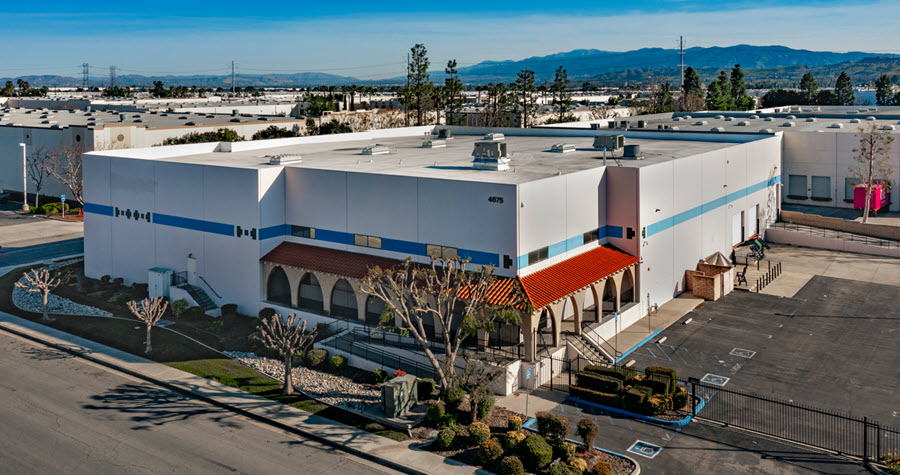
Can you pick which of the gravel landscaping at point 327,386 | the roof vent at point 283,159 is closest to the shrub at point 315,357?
the gravel landscaping at point 327,386

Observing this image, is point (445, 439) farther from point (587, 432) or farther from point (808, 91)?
point (808, 91)

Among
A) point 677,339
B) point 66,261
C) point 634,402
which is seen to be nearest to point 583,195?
point 677,339

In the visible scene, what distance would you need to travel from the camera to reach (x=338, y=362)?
34750 mm

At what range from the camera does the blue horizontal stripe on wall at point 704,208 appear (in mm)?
43031

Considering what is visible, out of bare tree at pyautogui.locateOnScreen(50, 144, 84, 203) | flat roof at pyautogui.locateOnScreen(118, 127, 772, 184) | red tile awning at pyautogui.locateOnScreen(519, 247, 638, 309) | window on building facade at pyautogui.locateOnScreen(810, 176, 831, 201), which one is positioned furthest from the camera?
bare tree at pyautogui.locateOnScreen(50, 144, 84, 203)

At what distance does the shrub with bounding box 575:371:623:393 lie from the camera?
31.1m

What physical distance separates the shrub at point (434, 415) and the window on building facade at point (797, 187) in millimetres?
51323

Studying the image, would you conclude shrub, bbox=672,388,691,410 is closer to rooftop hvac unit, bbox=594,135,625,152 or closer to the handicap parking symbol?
the handicap parking symbol

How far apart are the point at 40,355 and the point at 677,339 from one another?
31471mm

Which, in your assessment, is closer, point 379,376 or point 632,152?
point 379,376

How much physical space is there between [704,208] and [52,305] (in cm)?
4079

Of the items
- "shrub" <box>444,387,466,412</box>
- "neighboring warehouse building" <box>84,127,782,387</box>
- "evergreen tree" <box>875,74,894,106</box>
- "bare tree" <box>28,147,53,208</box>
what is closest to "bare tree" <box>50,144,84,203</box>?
"bare tree" <box>28,147,53,208</box>

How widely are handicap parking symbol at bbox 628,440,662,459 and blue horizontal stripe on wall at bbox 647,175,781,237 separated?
16.9 metres

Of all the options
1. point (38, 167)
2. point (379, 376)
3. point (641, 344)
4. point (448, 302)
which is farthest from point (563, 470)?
point (38, 167)
